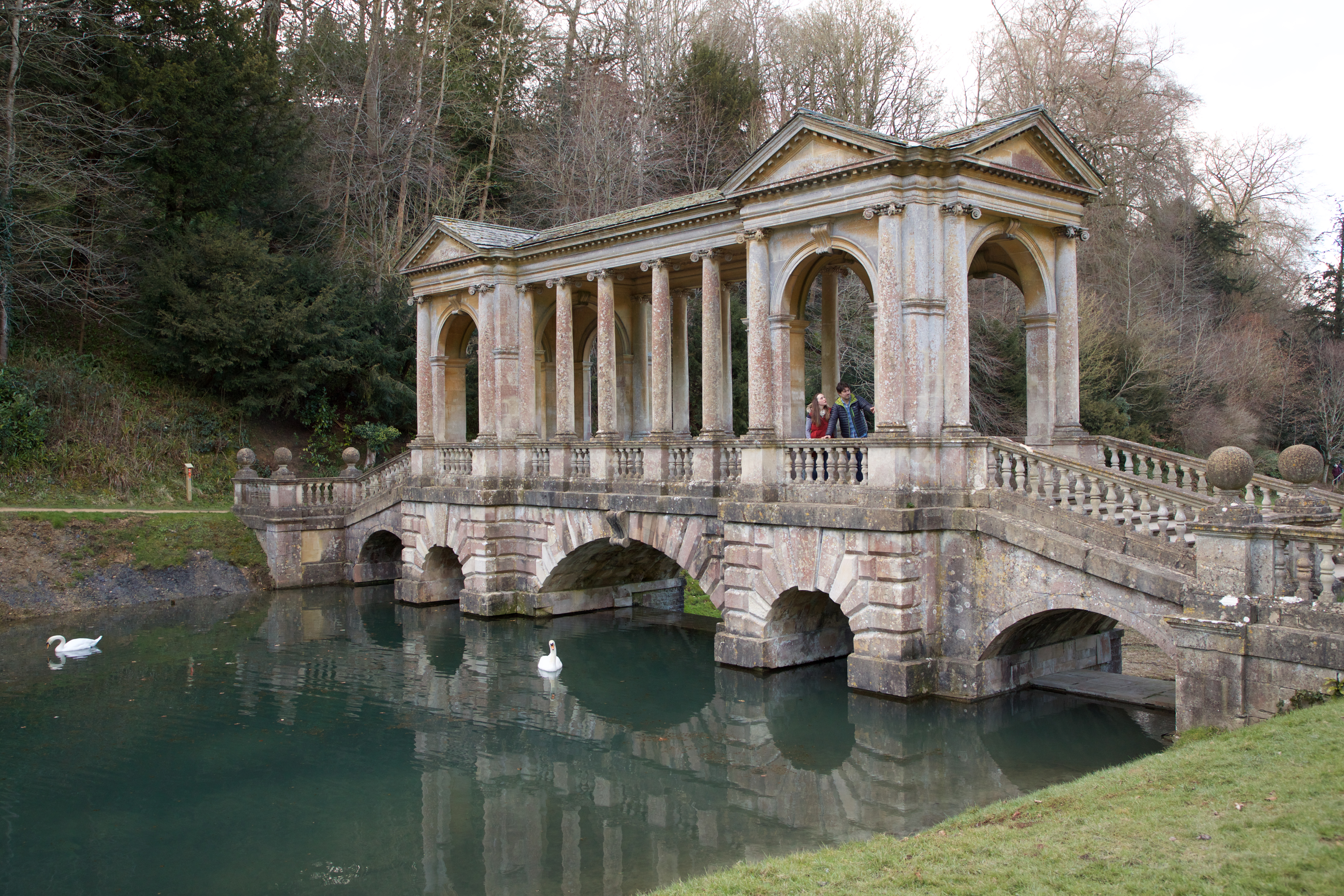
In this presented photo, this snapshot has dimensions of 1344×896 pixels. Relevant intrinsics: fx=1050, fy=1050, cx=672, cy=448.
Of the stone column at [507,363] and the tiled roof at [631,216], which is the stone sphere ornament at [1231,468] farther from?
the stone column at [507,363]

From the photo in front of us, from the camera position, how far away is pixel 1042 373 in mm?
14062

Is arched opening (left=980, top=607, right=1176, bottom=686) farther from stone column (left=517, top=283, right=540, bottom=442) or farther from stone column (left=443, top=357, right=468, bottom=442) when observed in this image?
stone column (left=443, top=357, right=468, bottom=442)

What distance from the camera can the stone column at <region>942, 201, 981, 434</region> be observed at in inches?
490

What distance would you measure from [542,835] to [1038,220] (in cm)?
960

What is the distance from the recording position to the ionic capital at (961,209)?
12.3 meters

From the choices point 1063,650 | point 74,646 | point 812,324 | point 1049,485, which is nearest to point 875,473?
point 1049,485

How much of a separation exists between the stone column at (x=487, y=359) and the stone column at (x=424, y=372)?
6.10 ft

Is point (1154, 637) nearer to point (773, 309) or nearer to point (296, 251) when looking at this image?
point (773, 309)

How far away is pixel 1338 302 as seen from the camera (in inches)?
1324

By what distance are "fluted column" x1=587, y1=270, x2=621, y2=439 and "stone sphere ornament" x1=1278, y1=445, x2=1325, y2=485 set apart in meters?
10.6

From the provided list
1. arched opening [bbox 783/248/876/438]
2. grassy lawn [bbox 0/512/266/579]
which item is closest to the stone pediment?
arched opening [bbox 783/248/876/438]

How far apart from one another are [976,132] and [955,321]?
2407 mm

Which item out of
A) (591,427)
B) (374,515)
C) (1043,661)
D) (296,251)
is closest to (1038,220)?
(1043,661)

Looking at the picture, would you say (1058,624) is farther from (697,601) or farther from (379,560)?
(379,560)
